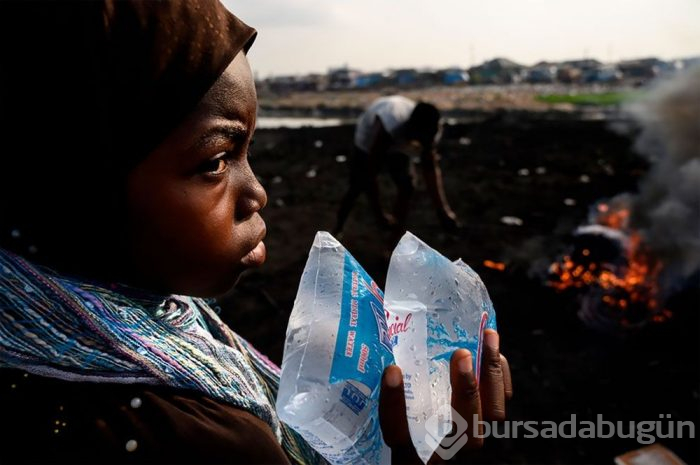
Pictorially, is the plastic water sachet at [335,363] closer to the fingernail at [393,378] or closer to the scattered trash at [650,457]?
the fingernail at [393,378]

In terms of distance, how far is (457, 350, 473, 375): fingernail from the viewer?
1008 mm

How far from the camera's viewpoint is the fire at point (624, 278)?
469 centimetres

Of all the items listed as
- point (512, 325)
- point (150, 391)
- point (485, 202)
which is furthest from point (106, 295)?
point (485, 202)

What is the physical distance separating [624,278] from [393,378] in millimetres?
4992

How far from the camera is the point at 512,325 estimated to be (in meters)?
4.59

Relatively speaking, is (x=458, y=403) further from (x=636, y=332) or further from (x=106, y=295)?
(x=636, y=332)

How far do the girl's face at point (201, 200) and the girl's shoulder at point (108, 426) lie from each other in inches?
9.3

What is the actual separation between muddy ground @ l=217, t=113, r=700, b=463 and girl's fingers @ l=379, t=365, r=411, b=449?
8.27 ft

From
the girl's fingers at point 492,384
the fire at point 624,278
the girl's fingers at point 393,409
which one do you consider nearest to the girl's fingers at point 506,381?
the girl's fingers at point 492,384

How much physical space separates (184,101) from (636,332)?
471 centimetres

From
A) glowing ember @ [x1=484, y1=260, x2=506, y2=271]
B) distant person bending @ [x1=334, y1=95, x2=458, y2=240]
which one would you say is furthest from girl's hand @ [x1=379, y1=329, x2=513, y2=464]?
glowing ember @ [x1=484, y1=260, x2=506, y2=271]

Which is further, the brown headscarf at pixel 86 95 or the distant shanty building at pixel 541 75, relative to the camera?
the distant shanty building at pixel 541 75

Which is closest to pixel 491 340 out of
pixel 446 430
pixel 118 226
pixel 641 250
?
pixel 446 430

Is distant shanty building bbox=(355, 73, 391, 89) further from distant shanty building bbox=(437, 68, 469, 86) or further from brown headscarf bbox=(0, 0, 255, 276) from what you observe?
brown headscarf bbox=(0, 0, 255, 276)
